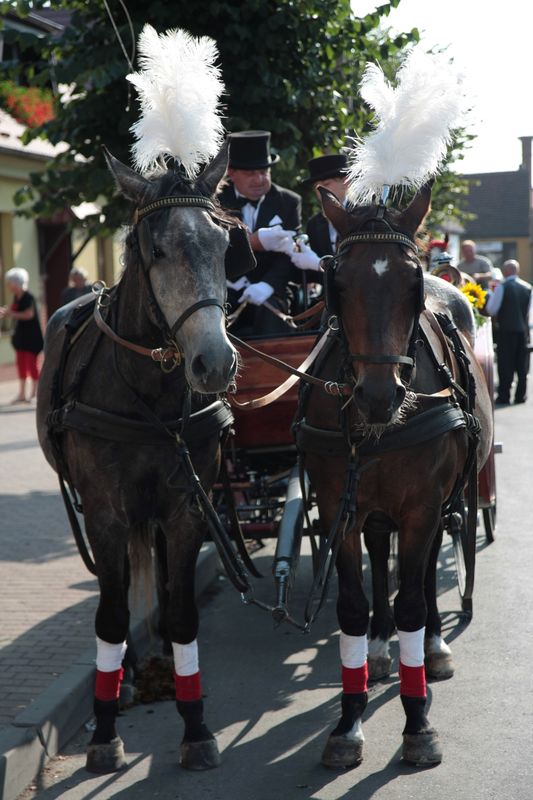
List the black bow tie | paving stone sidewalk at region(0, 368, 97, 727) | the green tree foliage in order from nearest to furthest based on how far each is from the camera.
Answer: paving stone sidewalk at region(0, 368, 97, 727)
the black bow tie
the green tree foliage

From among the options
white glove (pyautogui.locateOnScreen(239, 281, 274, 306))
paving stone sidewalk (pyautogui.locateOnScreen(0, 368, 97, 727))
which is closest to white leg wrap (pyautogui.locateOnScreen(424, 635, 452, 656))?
paving stone sidewalk (pyautogui.locateOnScreen(0, 368, 97, 727))

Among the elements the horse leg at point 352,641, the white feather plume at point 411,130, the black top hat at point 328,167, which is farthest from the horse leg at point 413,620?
the black top hat at point 328,167

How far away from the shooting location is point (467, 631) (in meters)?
5.78

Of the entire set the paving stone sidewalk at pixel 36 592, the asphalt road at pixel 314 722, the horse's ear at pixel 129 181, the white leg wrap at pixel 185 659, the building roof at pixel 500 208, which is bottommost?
the asphalt road at pixel 314 722

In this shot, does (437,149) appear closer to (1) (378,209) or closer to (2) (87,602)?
(1) (378,209)

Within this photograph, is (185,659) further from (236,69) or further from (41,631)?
(236,69)

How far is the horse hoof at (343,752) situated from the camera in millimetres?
4141

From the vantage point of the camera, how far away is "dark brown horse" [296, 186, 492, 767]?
12.5ft

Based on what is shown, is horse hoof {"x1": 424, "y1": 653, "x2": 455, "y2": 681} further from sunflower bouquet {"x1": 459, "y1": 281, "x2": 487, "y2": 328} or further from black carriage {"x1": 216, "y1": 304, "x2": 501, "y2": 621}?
sunflower bouquet {"x1": 459, "y1": 281, "x2": 487, "y2": 328}

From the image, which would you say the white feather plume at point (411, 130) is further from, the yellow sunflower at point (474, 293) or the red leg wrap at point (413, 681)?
the yellow sunflower at point (474, 293)

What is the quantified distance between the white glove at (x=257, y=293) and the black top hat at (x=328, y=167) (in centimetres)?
89

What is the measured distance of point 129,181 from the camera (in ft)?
12.8

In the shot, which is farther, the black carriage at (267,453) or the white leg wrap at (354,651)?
the black carriage at (267,453)

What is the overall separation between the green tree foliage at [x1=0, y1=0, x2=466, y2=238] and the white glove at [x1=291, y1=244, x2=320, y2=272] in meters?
2.73
